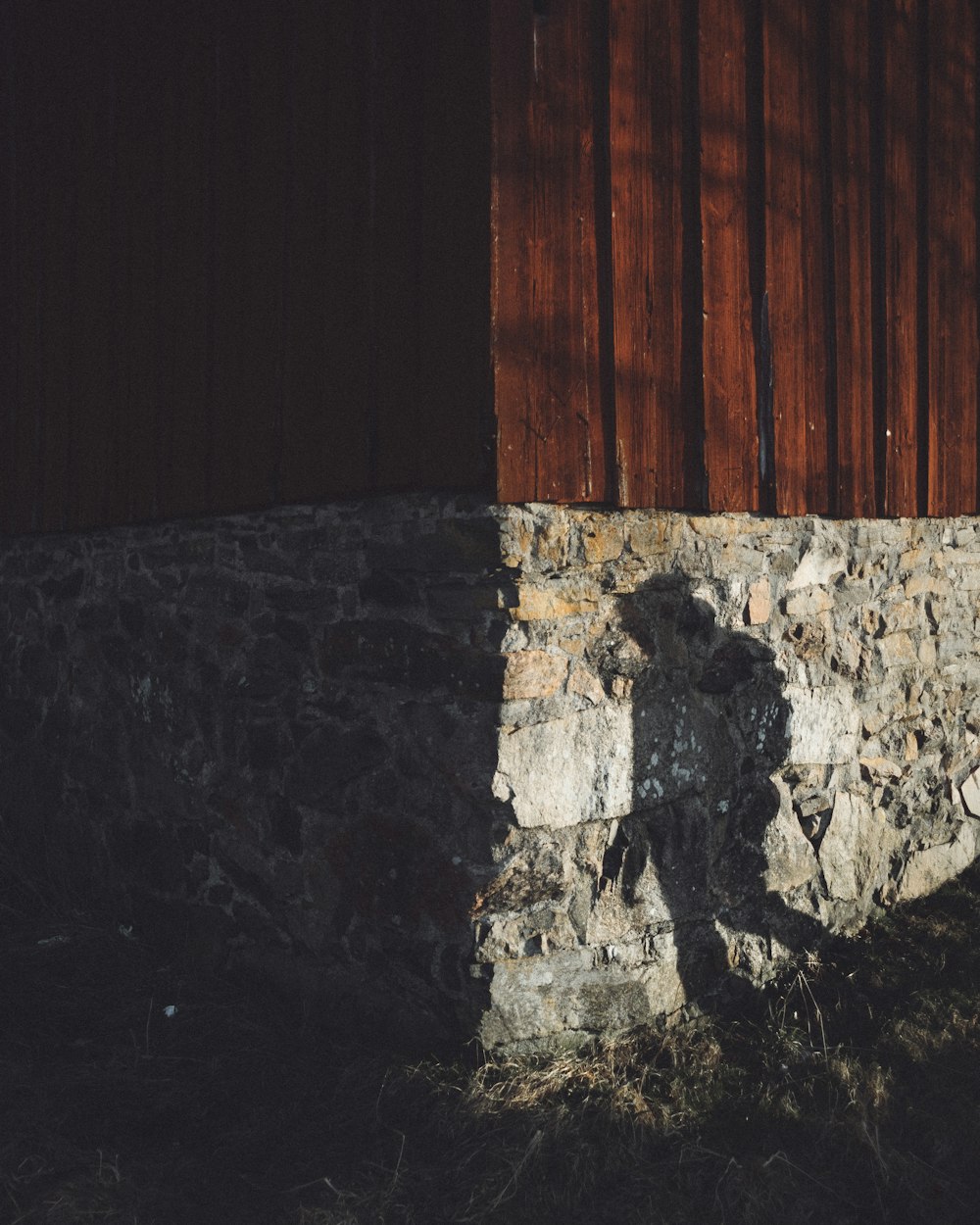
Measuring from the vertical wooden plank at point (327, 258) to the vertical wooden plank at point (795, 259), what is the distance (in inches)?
59.1

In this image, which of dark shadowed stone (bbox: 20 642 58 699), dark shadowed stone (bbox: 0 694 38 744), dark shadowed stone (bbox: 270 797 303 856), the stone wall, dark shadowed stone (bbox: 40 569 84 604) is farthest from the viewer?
dark shadowed stone (bbox: 0 694 38 744)

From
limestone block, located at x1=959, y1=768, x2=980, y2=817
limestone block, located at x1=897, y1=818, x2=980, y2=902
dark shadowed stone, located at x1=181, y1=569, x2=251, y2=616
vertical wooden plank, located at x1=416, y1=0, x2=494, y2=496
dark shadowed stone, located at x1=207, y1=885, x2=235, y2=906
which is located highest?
vertical wooden plank, located at x1=416, y1=0, x2=494, y2=496

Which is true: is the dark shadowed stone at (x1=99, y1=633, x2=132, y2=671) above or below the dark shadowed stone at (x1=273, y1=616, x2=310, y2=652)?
below

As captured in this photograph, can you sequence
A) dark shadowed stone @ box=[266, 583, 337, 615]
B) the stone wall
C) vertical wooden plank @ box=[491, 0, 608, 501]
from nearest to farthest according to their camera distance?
vertical wooden plank @ box=[491, 0, 608, 501], the stone wall, dark shadowed stone @ box=[266, 583, 337, 615]

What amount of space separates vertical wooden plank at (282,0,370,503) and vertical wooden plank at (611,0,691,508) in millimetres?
824

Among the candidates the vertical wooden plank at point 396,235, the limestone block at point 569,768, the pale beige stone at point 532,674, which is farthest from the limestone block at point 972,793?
the vertical wooden plank at point 396,235

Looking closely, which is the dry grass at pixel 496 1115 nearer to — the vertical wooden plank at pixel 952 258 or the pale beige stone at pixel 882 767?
the pale beige stone at pixel 882 767

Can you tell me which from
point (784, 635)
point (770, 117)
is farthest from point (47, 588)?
point (770, 117)

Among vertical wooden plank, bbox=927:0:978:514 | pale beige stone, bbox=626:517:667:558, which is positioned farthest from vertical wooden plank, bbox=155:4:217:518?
vertical wooden plank, bbox=927:0:978:514

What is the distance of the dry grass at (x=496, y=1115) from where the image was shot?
2922 mm

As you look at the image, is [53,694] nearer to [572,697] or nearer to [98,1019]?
[98,1019]

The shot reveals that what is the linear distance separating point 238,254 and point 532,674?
203 cm

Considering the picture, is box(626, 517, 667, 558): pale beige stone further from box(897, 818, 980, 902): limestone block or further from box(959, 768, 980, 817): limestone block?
box(959, 768, 980, 817): limestone block

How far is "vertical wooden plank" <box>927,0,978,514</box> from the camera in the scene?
4.92 metres
